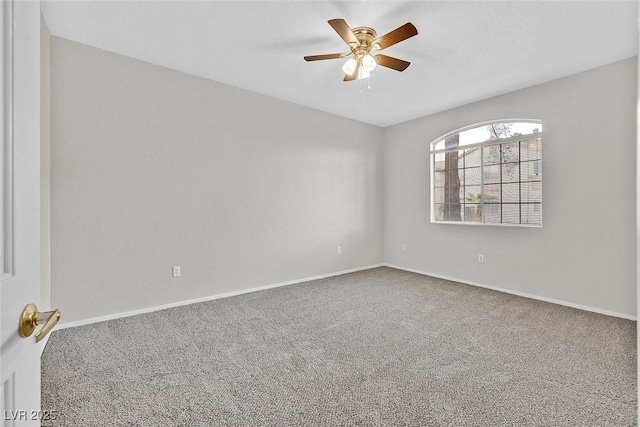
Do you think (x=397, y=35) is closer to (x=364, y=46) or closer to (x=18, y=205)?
(x=364, y=46)

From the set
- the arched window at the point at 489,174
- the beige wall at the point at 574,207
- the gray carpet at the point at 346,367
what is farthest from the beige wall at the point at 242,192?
the gray carpet at the point at 346,367

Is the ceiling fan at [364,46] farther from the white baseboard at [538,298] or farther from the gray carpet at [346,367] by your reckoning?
the white baseboard at [538,298]

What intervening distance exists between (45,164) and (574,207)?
5.23 metres

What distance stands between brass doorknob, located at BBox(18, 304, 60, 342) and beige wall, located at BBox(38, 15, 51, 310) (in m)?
2.30

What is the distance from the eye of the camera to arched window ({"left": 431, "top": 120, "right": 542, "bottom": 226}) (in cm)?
372

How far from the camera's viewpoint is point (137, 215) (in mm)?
3039

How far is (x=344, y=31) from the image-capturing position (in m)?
2.15

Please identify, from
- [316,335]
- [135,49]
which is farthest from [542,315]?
[135,49]

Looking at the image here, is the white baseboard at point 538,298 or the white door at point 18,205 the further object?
the white baseboard at point 538,298

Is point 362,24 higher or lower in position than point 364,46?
higher

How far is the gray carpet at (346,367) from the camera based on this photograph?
1606mm

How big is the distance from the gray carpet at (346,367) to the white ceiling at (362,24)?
2589 mm

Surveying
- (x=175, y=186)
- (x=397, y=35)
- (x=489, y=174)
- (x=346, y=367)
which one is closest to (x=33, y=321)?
(x=346, y=367)

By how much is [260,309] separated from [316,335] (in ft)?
2.90
